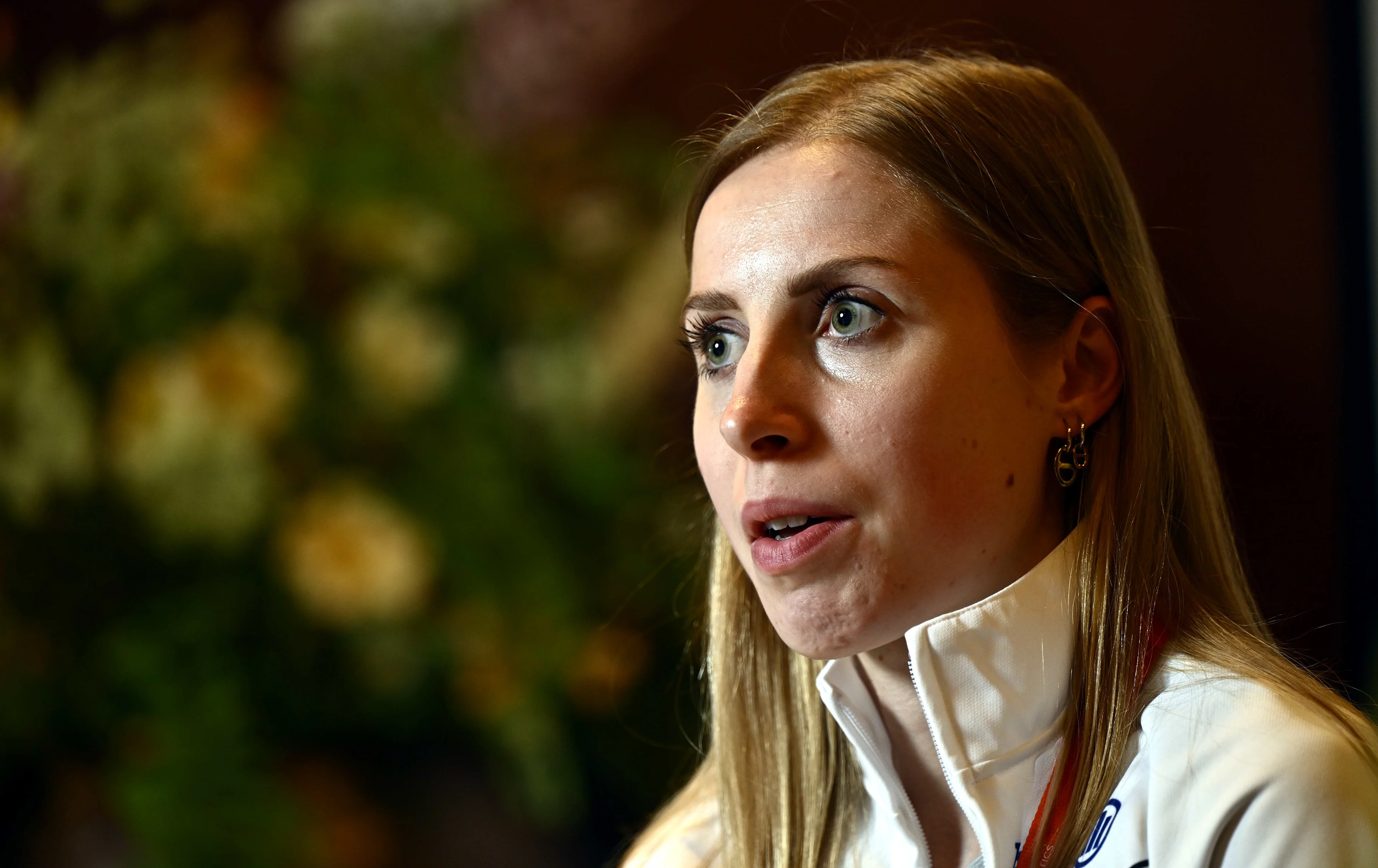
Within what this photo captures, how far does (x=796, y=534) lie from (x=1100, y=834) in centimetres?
32

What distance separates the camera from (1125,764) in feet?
2.93

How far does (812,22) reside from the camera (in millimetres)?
1462

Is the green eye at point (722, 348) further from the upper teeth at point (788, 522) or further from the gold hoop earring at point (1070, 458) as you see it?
the gold hoop earring at point (1070, 458)

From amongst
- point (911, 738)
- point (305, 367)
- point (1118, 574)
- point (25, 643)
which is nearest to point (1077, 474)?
point (1118, 574)

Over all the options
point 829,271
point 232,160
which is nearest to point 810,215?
point 829,271

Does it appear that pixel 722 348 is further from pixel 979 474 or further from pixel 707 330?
pixel 979 474

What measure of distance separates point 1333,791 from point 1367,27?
0.84 m

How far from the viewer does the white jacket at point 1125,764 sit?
2.51ft

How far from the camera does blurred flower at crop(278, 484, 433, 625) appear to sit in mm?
1628

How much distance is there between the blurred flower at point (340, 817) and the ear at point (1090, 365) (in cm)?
115

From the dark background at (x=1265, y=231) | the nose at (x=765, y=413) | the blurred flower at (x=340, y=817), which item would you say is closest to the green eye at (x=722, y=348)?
the nose at (x=765, y=413)

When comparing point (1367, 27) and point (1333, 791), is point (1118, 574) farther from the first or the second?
point (1367, 27)

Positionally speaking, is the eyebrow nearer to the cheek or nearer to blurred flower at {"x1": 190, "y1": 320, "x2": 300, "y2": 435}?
the cheek

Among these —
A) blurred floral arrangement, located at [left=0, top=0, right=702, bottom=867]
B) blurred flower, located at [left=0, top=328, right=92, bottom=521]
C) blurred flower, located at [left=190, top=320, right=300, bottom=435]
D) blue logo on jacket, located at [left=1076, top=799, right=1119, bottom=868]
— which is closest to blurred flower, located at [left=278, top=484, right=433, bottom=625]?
blurred floral arrangement, located at [left=0, top=0, right=702, bottom=867]
